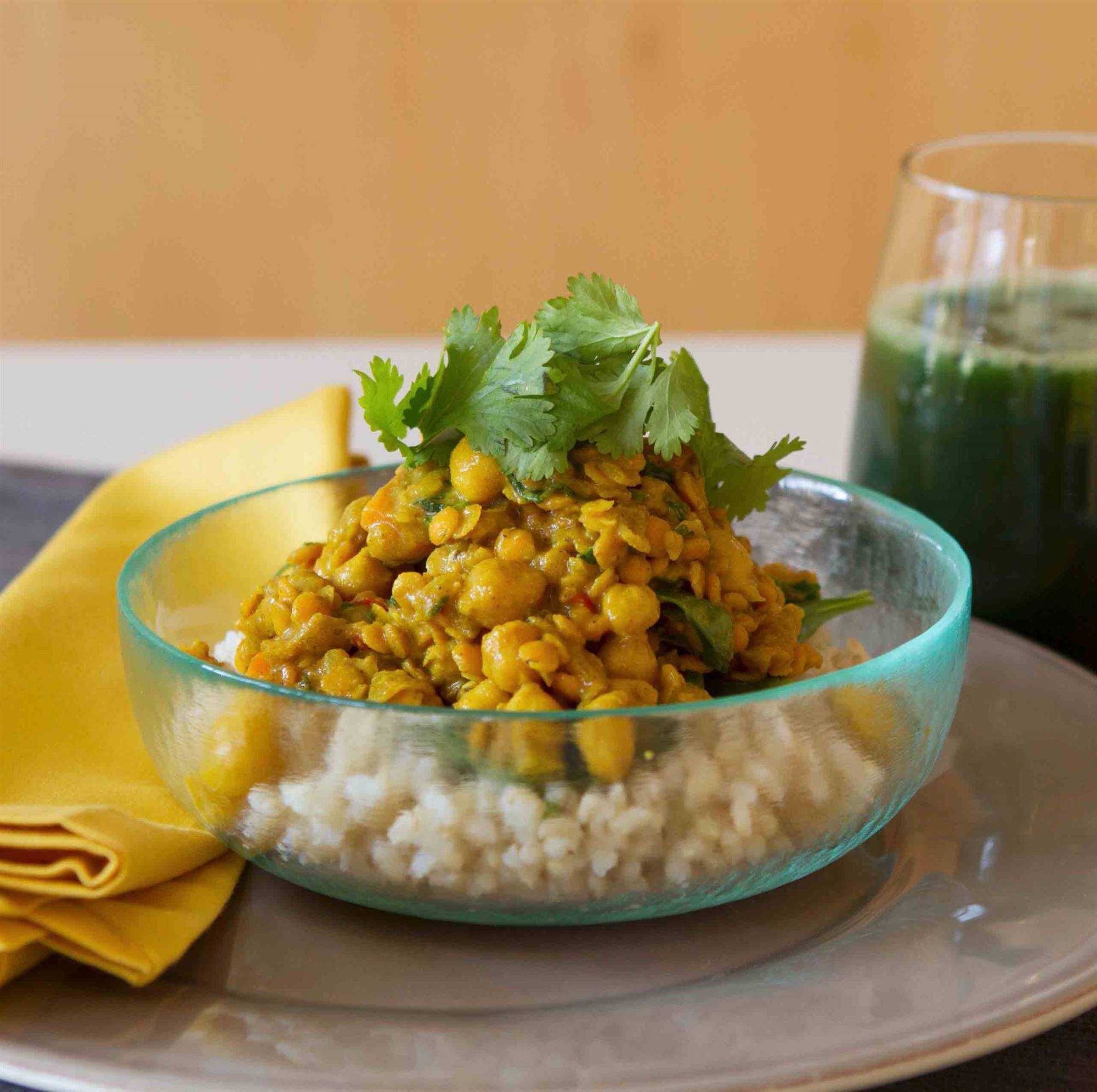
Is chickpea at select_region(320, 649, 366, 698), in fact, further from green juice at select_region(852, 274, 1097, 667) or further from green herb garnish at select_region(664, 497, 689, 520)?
green juice at select_region(852, 274, 1097, 667)

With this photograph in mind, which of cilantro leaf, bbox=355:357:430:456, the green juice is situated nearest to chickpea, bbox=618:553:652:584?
cilantro leaf, bbox=355:357:430:456

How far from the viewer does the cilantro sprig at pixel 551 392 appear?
111cm

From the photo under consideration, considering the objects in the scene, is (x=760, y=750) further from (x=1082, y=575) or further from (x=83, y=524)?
(x=83, y=524)

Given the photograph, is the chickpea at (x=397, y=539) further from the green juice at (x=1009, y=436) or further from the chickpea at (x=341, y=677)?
the green juice at (x=1009, y=436)

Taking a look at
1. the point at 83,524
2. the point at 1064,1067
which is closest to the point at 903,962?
the point at 1064,1067

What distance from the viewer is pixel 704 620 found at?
109cm

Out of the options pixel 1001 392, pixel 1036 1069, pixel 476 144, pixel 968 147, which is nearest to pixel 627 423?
pixel 1036 1069

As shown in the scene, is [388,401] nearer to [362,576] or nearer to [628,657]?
[362,576]

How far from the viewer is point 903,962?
3.24 feet

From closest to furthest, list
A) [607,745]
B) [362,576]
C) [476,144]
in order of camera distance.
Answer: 1. [607,745]
2. [362,576]
3. [476,144]

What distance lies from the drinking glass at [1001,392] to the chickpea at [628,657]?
73cm

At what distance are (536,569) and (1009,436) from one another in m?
0.75

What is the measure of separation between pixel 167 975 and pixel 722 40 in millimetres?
3996

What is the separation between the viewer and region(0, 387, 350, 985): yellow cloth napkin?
3.16 feet
